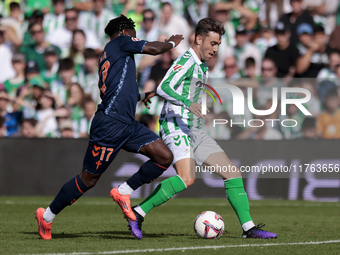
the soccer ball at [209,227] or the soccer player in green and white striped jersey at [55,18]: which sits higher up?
the soccer player in green and white striped jersey at [55,18]

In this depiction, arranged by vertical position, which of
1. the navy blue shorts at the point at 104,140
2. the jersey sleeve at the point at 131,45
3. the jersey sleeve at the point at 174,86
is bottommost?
the navy blue shorts at the point at 104,140

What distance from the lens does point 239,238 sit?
5676 millimetres

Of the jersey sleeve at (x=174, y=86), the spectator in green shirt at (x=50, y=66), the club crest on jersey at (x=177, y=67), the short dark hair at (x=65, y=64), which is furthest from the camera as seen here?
the spectator in green shirt at (x=50, y=66)

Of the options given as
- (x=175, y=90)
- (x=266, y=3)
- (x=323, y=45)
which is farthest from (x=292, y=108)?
(x=175, y=90)

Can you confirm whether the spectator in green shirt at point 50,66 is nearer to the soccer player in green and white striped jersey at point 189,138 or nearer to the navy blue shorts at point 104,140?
the soccer player in green and white striped jersey at point 189,138

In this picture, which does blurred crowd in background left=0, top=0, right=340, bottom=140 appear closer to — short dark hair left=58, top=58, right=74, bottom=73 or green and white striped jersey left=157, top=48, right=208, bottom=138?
short dark hair left=58, top=58, right=74, bottom=73

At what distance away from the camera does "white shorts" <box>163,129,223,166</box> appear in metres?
5.80

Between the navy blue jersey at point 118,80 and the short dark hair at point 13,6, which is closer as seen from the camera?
the navy blue jersey at point 118,80

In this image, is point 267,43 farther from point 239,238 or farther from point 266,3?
point 239,238

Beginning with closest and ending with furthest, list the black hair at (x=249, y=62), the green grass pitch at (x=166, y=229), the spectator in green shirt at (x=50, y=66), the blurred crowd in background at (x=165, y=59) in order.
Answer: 1. the green grass pitch at (x=166, y=229)
2. the blurred crowd in background at (x=165, y=59)
3. the black hair at (x=249, y=62)
4. the spectator in green shirt at (x=50, y=66)

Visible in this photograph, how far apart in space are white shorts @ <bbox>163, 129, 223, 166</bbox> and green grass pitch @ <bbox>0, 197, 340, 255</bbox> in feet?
2.80

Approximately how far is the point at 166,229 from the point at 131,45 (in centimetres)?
247

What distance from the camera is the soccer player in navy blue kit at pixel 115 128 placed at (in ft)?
17.9

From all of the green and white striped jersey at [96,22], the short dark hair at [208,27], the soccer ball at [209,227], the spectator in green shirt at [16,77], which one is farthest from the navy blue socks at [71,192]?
the green and white striped jersey at [96,22]
